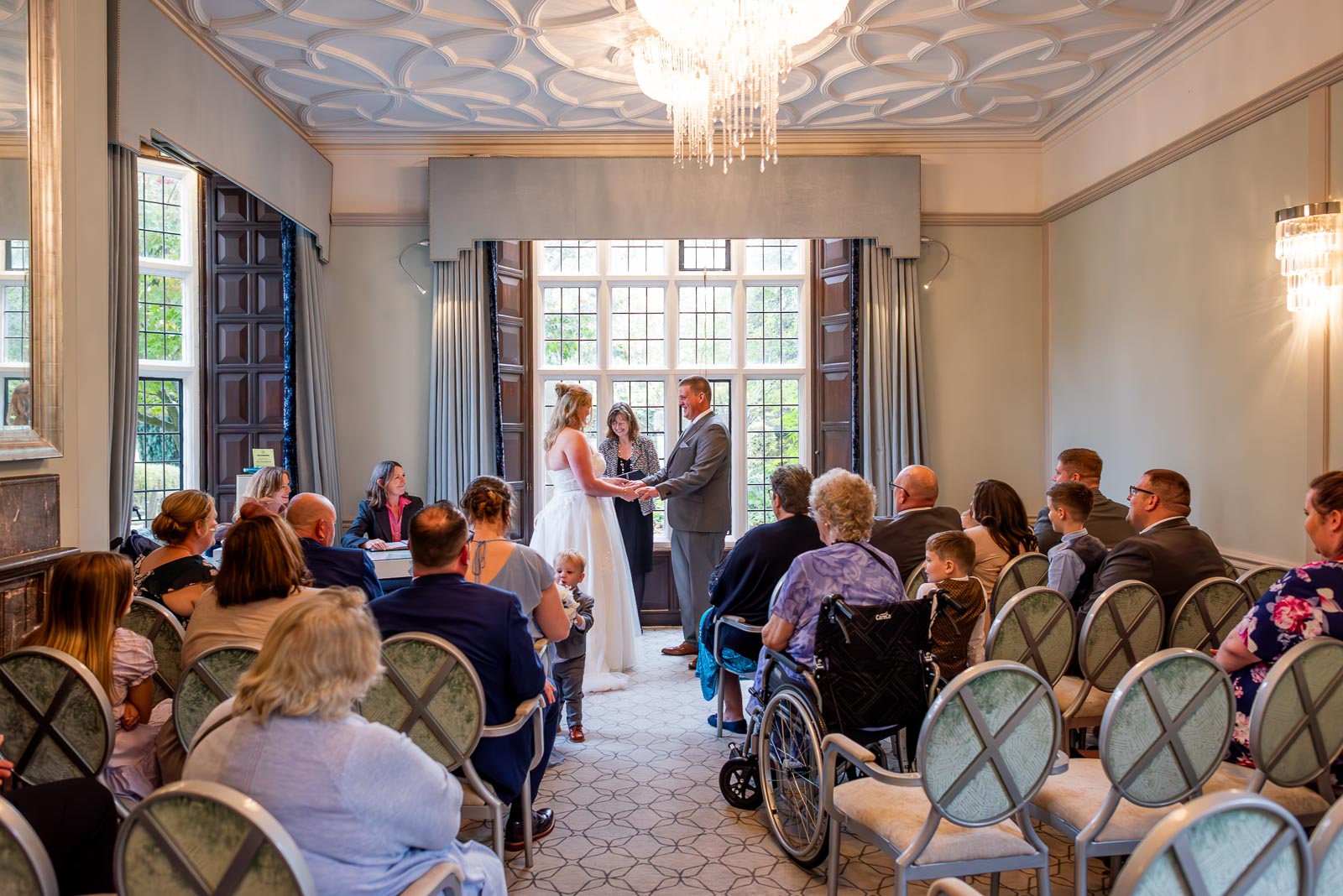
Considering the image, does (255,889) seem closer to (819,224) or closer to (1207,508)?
(1207,508)

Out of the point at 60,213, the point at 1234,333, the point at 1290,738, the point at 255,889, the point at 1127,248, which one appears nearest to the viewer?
the point at 255,889

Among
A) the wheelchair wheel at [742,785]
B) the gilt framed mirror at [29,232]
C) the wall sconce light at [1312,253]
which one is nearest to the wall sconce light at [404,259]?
the gilt framed mirror at [29,232]

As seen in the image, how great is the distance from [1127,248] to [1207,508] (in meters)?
1.75

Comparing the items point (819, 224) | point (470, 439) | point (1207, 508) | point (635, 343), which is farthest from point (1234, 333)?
point (470, 439)

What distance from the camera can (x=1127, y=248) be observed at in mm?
5602

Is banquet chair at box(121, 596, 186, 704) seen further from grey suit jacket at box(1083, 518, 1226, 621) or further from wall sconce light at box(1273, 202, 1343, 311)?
wall sconce light at box(1273, 202, 1343, 311)

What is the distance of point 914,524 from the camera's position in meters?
3.85

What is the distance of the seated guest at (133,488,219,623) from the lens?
2.98 m

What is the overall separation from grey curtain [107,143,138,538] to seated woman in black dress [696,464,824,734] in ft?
8.39

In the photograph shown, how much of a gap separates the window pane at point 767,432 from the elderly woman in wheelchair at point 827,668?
3.88 m

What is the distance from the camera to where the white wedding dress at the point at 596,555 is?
5.20 meters

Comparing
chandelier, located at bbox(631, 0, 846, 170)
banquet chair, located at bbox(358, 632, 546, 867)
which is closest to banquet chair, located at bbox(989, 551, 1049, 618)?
banquet chair, located at bbox(358, 632, 546, 867)

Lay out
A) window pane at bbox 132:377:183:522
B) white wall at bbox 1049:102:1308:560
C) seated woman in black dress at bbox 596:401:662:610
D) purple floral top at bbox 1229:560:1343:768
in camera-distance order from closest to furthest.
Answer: purple floral top at bbox 1229:560:1343:768 → white wall at bbox 1049:102:1308:560 → window pane at bbox 132:377:183:522 → seated woman in black dress at bbox 596:401:662:610

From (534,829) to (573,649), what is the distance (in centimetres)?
91
